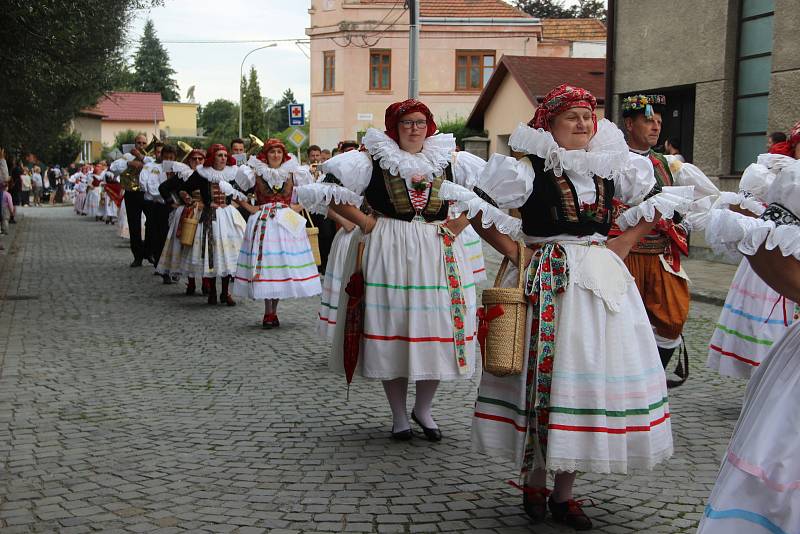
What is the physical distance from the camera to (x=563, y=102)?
14.1ft

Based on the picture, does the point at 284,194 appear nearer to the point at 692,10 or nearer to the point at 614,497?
the point at 614,497

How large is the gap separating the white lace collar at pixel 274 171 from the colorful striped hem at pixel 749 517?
812 cm

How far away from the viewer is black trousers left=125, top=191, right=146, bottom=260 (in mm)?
16938

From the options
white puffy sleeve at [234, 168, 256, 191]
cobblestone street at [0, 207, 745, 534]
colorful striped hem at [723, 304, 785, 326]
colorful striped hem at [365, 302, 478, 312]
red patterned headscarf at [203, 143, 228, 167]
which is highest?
red patterned headscarf at [203, 143, 228, 167]

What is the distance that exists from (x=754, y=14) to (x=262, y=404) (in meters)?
12.2

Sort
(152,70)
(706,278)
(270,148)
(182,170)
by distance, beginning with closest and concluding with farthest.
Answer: (270,148) → (182,170) → (706,278) → (152,70)

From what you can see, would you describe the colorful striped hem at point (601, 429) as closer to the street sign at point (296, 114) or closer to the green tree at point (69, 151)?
the street sign at point (296, 114)

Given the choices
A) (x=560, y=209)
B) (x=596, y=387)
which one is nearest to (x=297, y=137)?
(x=560, y=209)

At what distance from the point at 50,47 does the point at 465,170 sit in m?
8.95

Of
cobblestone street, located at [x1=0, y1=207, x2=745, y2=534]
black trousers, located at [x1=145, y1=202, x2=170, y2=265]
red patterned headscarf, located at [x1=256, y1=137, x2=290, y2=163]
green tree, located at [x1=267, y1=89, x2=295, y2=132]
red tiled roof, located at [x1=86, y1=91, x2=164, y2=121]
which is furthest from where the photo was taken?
green tree, located at [x1=267, y1=89, x2=295, y2=132]

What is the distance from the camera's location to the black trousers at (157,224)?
1619 cm

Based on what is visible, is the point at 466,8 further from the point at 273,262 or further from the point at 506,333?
the point at 506,333

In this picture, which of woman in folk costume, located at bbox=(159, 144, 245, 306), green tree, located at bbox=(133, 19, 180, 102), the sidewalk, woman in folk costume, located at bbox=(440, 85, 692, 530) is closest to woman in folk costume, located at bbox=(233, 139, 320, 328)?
woman in folk costume, located at bbox=(159, 144, 245, 306)

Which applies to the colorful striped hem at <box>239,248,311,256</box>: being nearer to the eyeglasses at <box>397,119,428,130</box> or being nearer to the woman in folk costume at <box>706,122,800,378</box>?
the eyeglasses at <box>397,119,428,130</box>
